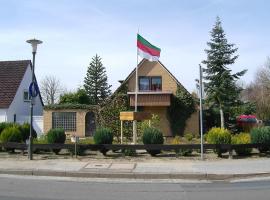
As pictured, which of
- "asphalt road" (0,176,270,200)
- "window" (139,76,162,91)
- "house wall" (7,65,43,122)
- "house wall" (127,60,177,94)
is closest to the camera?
"asphalt road" (0,176,270,200)

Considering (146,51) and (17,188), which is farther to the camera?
(146,51)

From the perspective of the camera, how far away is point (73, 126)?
34562 millimetres

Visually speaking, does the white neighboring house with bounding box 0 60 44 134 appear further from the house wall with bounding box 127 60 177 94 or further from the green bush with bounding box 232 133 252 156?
the green bush with bounding box 232 133 252 156

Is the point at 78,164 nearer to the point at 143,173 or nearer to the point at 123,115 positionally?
the point at 143,173

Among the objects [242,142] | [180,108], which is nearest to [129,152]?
[242,142]

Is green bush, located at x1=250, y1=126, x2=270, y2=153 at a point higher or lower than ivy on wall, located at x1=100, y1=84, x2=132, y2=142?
lower

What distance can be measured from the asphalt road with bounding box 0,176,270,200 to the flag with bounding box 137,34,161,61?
1285cm

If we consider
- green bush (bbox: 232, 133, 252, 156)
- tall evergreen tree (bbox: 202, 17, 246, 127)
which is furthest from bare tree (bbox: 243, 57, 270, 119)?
green bush (bbox: 232, 133, 252, 156)

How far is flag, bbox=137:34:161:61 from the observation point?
83.1 ft

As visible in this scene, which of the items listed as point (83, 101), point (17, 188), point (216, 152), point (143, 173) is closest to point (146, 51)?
point (216, 152)

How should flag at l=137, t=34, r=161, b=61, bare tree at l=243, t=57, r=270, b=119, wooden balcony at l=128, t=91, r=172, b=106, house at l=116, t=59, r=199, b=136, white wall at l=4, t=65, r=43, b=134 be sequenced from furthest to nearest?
bare tree at l=243, t=57, r=270, b=119 → house at l=116, t=59, r=199, b=136 → white wall at l=4, t=65, r=43, b=134 → wooden balcony at l=128, t=91, r=172, b=106 → flag at l=137, t=34, r=161, b=61

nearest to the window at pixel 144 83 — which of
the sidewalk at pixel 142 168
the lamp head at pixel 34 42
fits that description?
the lamp head at pixel 34 42

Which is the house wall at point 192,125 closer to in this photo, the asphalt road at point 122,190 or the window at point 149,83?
the window at point 149,83

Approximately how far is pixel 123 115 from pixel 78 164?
19.7 ft
